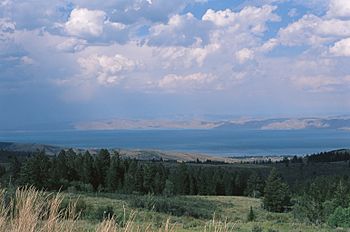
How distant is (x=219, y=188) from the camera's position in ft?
227

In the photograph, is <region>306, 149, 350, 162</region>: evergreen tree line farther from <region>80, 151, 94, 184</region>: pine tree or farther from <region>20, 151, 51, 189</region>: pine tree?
A: <region>20, 151, 51, 189</region>: pine tree

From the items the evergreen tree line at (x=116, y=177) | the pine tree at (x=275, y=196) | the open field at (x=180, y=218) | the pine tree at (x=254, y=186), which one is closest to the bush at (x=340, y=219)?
the open field at (x=180, y=218)

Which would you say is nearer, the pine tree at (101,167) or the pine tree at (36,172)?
the pine tree at (36,172)

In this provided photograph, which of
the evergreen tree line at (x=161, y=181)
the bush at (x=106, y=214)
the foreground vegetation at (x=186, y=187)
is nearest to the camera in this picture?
the bush at (x=106, y=214)

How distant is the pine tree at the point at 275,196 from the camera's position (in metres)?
51.1

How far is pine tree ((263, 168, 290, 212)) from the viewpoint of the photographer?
5106 cm

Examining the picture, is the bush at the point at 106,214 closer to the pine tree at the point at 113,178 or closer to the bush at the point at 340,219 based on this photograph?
the bush at the point at 340,219

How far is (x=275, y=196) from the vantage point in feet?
168

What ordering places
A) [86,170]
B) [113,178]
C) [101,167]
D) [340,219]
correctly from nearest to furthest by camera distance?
1. [340,219]
2. [86,170]
3. [113,178]
4. [101,167]

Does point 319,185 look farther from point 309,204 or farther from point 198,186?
point 198,186

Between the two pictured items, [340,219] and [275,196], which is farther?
[275,196]

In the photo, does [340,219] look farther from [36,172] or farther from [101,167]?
[101,167]

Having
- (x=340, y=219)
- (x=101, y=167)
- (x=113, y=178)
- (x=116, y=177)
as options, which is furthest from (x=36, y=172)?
(x=340, y=219)

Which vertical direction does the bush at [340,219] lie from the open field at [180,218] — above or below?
below
